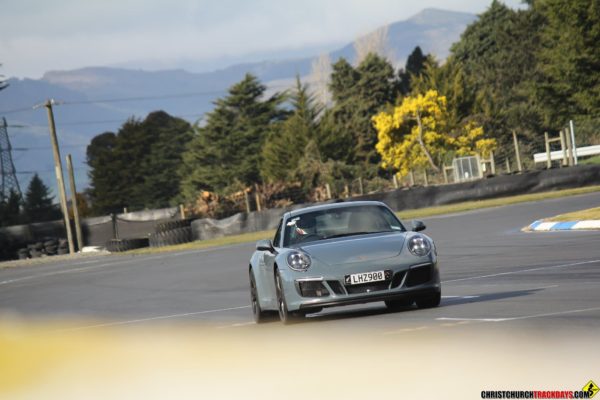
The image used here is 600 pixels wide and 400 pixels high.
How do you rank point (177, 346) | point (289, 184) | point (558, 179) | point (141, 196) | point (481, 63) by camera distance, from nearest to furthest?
point (177, 346), point (558, 179), point (289, 184), point (481, 63), point (141, 196)

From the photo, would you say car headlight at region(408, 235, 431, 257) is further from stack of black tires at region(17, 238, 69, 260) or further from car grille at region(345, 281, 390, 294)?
stack of black tires at region(17, 238, 69, 260)

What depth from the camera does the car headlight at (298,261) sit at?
12809mm

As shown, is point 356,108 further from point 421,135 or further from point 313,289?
point 313,289

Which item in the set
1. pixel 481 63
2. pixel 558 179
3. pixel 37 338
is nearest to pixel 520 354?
pixel 37 338

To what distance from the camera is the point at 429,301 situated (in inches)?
523

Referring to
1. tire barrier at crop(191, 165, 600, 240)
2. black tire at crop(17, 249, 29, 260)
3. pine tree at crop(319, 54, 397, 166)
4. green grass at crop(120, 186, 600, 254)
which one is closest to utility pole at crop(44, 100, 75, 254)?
black tire at crop(17, 249, 29, 260)

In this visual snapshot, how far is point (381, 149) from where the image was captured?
76188mm

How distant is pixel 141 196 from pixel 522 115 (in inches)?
1929

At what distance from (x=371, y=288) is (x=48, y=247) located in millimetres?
53288

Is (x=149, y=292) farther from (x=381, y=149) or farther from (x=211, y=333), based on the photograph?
(x=381, y=149)

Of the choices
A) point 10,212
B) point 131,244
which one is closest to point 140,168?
point 10,212

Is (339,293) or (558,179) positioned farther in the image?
(558,179)

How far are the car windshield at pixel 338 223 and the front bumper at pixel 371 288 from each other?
1.02m

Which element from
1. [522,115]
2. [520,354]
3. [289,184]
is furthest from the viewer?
[522,115]
